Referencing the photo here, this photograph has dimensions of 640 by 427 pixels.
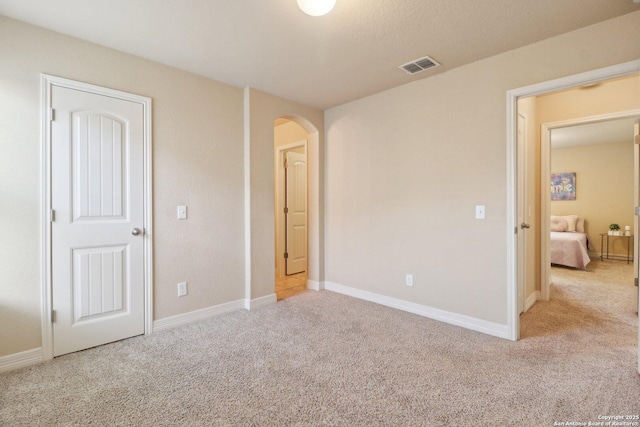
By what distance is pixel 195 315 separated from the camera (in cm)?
304

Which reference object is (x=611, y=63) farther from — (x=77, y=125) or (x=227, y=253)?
(x=77, y=125)

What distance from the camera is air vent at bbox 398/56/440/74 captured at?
274cm

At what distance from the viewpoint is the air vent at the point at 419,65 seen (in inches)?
108

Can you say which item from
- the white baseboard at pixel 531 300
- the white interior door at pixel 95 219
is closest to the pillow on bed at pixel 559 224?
the white baseboard at pixel 531 300

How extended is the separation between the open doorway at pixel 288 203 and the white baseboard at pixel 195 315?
4.88 ft

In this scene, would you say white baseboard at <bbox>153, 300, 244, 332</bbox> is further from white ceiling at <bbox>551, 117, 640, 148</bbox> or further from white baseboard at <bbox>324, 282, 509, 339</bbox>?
white ceiling at <bbox>551, 117, 640, 148</bbox>

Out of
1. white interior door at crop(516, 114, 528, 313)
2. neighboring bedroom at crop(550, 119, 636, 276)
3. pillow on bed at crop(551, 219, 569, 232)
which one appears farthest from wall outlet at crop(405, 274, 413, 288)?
pillow on bed at crop(551, 219, 569, 232)

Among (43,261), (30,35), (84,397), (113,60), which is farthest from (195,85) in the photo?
(84,397)

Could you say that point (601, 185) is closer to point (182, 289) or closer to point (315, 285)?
point (315, 285)

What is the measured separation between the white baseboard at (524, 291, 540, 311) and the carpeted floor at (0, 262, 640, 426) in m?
0.33

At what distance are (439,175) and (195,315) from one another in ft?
9.33

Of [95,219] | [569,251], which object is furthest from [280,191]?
[569,251]

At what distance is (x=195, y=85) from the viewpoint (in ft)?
9.93

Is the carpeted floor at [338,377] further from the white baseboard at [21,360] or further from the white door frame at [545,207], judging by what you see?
the white door frame at [545,207]
